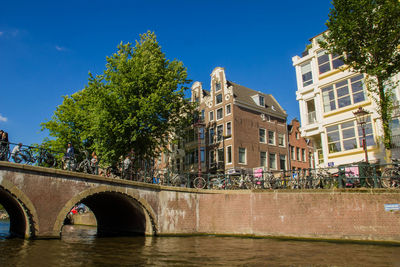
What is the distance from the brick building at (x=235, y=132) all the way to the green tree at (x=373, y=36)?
54.7ft

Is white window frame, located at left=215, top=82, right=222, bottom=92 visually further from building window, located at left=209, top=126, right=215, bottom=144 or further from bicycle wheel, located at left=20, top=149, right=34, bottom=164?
bicycle wheel, located at left=20, top=149, right=34, bottom=164

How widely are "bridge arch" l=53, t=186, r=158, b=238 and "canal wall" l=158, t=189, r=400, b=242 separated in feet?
2.99

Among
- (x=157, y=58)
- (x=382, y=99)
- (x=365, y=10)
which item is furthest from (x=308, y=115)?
(x=157, y=58)

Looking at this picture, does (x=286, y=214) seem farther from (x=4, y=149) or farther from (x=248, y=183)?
(x=4, y=149)

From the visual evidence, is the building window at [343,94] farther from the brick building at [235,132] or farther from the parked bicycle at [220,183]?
the brick building at [235,132]

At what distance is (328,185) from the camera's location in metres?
16.0

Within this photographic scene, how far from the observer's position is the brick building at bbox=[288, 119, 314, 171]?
121 feet

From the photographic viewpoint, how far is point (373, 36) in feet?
49.3

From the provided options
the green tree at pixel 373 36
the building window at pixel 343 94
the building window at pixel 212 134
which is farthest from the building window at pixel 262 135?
the green tree at pixel 373 36

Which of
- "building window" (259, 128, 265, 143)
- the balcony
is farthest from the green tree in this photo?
"building window" (259, 128, 265, 143)

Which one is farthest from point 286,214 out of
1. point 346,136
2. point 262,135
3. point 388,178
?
point 262,135

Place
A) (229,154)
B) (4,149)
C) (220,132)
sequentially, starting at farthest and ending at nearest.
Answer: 1. (220,132)
2. (229,154)
3. (4,149)

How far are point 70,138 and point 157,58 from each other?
11.5m

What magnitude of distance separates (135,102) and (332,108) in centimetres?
1428
